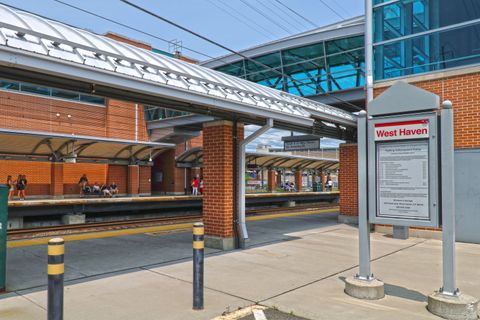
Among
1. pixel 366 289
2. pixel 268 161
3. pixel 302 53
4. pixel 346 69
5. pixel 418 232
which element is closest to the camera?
pixel 366 289

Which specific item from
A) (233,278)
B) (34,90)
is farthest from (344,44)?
(34,90)

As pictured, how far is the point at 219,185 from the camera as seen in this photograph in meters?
8.99

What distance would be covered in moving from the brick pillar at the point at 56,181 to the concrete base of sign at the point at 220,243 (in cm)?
1921

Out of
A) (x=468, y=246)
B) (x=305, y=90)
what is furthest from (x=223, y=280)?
(x=305, y=90)

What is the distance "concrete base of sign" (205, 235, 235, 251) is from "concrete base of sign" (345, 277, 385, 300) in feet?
12.4

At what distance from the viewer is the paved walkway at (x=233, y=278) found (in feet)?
15.9

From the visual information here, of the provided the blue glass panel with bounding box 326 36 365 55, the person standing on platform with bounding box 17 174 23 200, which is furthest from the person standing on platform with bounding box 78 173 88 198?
the blue glass panel with bounding box 326 36 365 55

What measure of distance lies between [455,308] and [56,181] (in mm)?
24810

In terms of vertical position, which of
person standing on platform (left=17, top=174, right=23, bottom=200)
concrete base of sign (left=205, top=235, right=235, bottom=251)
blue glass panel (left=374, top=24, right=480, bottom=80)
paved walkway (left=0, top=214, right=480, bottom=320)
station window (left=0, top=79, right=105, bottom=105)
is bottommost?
paved walkway (left=0, top=214, right=480, bottom=320)

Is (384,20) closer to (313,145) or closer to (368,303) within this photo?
(313,145)

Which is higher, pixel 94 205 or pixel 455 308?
pixel 94 205

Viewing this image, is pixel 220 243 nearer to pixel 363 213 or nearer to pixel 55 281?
pixel 363 213

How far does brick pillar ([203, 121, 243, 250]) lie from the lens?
8.88m

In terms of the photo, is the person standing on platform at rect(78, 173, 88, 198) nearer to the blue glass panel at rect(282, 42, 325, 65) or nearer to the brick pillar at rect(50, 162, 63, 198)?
the brick pillar at rect(50, 162, 63, 198)
